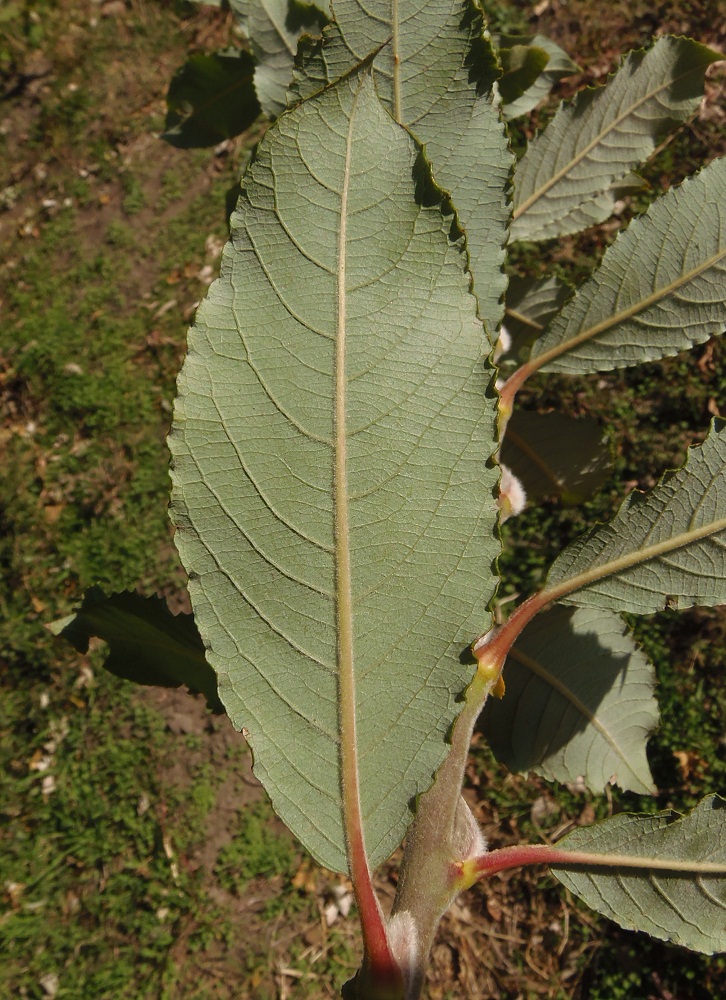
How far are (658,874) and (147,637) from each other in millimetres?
867

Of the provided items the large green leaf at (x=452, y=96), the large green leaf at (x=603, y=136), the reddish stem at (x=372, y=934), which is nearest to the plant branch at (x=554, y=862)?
the reddish stem at (x=372, y=934)

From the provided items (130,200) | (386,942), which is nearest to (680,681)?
(386,942)

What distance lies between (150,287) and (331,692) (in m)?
4.31

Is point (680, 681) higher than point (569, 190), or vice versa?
point (569, 190)

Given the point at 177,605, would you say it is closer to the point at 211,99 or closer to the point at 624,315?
the point at 211,99

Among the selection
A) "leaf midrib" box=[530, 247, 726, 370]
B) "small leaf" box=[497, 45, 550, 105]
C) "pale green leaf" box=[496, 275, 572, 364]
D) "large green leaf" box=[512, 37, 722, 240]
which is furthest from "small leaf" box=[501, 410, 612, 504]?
"small leaf" box=[497, 45, 550, 105]

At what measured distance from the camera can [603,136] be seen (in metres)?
1.51

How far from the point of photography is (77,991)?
3.57m

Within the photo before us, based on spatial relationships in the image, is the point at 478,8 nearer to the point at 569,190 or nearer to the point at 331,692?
the point at 569,190

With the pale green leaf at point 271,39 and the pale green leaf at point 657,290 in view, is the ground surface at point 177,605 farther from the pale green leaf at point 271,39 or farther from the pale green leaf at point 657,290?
the pale green leaf at point 657,290

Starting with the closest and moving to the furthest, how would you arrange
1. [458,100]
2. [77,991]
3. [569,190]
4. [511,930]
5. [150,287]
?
[458,100]
[569,190]
[511,930]
[77,991]
[150,287]

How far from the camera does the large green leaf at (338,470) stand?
A: 825 mm

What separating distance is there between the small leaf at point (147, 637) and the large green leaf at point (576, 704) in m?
0.69

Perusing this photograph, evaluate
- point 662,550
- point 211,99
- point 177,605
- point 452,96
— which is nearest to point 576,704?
point 662,550
